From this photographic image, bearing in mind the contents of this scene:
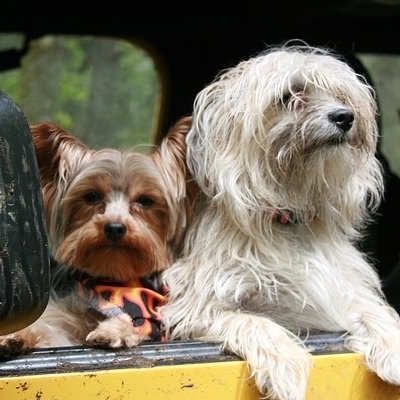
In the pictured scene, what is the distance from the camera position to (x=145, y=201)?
3322 millimetres

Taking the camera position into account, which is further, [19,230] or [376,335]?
[376,335]

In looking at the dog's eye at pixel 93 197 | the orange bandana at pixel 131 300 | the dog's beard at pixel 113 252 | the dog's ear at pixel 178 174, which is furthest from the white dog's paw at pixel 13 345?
the dog's ear at pixel 178 174

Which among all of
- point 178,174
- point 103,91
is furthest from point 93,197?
point 103,91

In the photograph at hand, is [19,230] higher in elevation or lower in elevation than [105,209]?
higher

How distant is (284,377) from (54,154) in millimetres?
1214

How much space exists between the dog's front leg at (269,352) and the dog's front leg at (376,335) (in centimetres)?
20

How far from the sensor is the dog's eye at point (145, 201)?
3307 mm

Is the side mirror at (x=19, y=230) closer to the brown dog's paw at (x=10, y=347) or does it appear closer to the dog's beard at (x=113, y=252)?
the brown dog's paw at (x=10, y=347)

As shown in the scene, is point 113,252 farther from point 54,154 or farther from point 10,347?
point 10,347

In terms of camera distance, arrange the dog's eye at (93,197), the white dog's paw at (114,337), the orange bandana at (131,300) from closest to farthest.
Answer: the white dog's paw at (114,337) < the orange bandana at (131,300) < the dog's eye at (93,197)

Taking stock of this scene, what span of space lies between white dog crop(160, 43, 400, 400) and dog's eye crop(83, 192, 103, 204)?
35 cm

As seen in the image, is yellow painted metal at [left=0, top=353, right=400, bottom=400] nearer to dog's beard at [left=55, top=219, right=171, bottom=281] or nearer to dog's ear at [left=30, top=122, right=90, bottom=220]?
dog's beard at [left=55, top=219, right=171, bottom=281]

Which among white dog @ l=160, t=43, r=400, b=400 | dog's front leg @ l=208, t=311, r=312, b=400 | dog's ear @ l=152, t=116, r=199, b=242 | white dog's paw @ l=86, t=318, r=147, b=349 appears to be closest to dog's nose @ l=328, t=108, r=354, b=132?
white dog @ l=160, t=43, r=400, b=400

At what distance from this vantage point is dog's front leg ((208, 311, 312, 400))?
2.68 m
